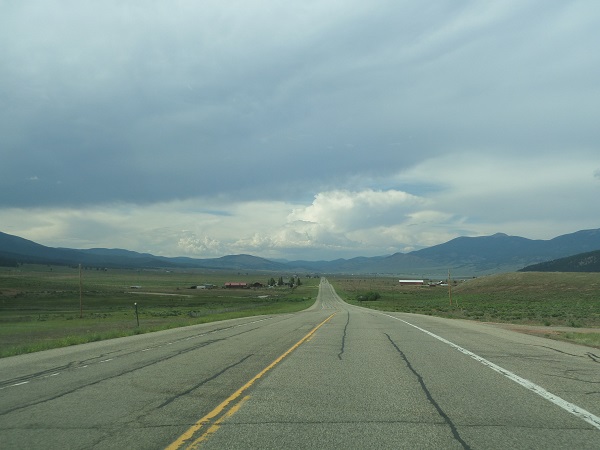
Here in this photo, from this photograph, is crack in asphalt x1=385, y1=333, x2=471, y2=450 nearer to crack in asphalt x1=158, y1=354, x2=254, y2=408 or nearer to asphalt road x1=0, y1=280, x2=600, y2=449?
asphalt road x1=0, y1=280, x2=600, y2=449

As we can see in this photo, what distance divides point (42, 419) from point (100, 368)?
5.75 meters

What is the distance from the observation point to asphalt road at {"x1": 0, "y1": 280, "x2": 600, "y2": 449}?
6.94 meters

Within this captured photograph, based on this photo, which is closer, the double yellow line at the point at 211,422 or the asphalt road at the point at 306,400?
the double yellow line at the point at 211,422

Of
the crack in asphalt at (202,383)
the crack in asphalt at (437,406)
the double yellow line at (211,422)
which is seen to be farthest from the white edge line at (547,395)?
the crack in asphalt at (202,383)

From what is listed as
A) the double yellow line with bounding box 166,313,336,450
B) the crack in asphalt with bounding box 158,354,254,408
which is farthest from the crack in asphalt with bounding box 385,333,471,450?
the crack in asphalt with bounding box 158,354,254,408

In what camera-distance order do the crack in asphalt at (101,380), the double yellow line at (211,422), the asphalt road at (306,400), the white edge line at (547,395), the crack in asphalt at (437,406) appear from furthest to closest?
1. the crack in asphalt at (101,380)
2. the white edge line at (547,395)
3. the asphalt road at (306,400)
4. the crack in asphalt at (437,406)
5. the double yellow line at (211,422)

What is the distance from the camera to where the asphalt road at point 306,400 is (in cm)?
694

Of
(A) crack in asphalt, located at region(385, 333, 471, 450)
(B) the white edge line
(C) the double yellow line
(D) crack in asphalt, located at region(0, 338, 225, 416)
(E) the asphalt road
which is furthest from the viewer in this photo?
(D) crack in asphalt, located at region(0, 338, 225, 416)

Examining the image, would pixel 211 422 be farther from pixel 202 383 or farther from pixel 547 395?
pixel 547 395

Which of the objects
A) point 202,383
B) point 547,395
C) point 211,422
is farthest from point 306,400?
point 547,395

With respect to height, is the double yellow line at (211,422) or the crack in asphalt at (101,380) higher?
the double yellow line at (211,422)

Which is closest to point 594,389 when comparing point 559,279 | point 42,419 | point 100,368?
point 42,419

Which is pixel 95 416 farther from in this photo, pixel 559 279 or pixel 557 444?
pixel 559 279

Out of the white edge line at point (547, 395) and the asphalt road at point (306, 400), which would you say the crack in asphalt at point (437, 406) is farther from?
the white edge line at point (547, 395)
